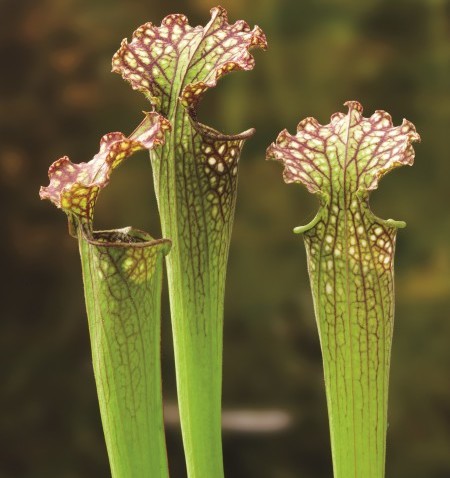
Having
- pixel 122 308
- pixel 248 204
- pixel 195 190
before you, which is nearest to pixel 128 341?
pixel 122 308

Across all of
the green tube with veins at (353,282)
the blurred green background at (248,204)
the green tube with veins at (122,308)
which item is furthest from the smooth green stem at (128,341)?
the blurred green background at (248,204)

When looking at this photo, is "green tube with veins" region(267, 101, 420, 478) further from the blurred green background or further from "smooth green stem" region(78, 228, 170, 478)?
the blurred green background

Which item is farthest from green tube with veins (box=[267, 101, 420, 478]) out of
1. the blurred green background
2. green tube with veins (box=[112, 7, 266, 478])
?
the blurred green background

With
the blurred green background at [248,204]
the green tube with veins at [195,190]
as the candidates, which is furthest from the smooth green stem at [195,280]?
the blurred green background at [248,204]

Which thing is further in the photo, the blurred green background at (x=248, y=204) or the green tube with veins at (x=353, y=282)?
the blurred green background at (x=248, y=204)

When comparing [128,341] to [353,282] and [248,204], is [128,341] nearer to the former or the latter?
[353,282]

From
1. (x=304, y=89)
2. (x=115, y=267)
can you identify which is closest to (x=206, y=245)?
(x=115, y=267)

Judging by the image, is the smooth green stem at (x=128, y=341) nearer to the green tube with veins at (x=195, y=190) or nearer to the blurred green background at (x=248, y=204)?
the green tube with veins at (x=195, y=190)

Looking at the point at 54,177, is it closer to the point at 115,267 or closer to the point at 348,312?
the point at 115,267
